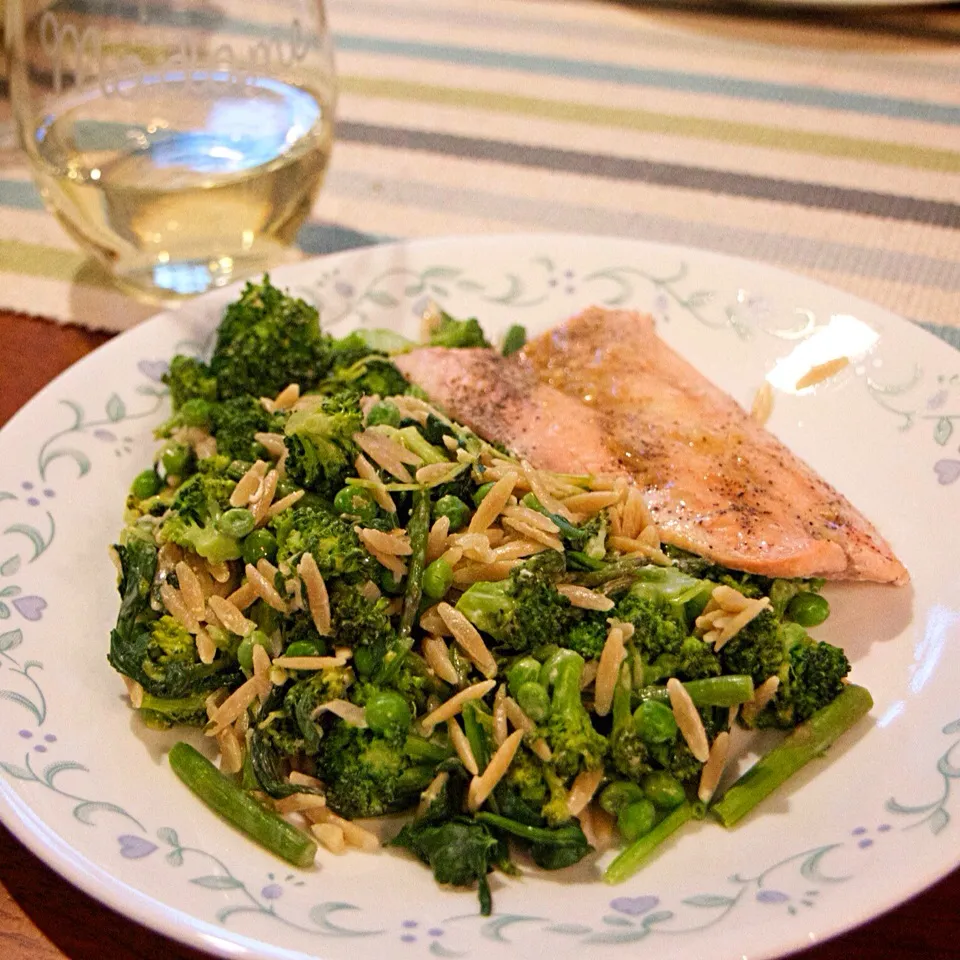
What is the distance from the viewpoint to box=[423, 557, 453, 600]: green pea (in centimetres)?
247

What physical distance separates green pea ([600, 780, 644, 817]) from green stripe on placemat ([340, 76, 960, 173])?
351cm

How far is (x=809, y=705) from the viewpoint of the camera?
236 cm

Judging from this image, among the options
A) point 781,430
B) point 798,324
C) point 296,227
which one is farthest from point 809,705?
point 296,227

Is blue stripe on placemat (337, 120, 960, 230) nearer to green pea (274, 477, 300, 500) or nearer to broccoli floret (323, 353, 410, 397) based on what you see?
broccoli floret (323, 353, 410, 397)

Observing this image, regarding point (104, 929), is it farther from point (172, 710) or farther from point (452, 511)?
point (452, 511)

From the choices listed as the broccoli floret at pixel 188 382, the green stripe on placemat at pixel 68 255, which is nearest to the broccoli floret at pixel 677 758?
the broccoli floret at pixel 188 382

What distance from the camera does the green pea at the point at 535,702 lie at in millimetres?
2283

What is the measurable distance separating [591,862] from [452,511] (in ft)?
2.89

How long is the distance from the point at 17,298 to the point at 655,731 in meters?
3.05

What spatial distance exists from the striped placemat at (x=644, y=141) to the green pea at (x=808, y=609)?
4.95ft

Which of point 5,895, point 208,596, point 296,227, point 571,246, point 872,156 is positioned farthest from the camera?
point 872,156

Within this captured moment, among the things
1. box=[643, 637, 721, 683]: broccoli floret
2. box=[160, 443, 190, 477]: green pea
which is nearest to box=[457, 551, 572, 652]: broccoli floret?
box=[643, 637, 721, 683]: broccoli floret

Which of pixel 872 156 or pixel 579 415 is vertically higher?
pixel 872 156

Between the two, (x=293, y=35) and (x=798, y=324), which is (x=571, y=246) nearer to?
(x=798, y=324)
